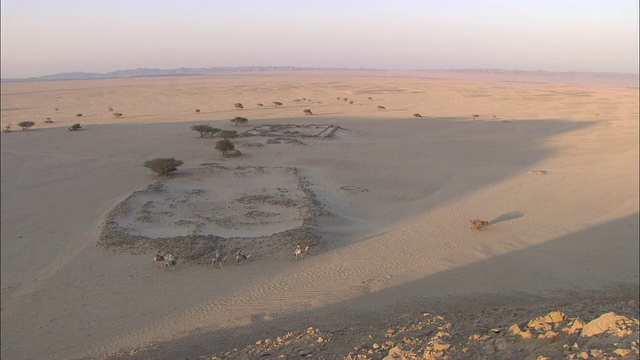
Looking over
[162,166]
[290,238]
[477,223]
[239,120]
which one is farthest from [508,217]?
[239,120]

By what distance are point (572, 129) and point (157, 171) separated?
29.7 meters

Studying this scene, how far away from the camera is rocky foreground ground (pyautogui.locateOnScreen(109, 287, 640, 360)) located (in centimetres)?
565

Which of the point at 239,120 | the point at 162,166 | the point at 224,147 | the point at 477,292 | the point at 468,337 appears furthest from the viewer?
the point at 239,120

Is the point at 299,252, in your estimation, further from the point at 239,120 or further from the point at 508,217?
the point at 239,120

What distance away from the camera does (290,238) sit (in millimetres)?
12383

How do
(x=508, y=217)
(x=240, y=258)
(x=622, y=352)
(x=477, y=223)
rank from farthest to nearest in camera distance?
(x=508, y=217), (x=477, y=223), (x=240, y=258), (x=622, y=352)

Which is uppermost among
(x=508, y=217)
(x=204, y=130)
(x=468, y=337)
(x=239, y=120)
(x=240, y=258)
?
(x=239, y=120)

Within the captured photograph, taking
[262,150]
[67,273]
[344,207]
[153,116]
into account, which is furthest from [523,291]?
[153,116]

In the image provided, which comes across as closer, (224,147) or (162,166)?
(162,166)

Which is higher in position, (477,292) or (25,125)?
(25,125)

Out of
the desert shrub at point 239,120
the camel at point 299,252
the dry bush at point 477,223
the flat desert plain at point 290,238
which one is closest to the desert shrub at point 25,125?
the flat desert plain at point 290,238

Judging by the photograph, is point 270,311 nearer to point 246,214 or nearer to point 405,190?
point 246,214

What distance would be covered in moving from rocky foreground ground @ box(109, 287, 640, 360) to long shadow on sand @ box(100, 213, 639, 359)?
0.06 metres

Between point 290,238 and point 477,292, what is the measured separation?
4906 millimetres
